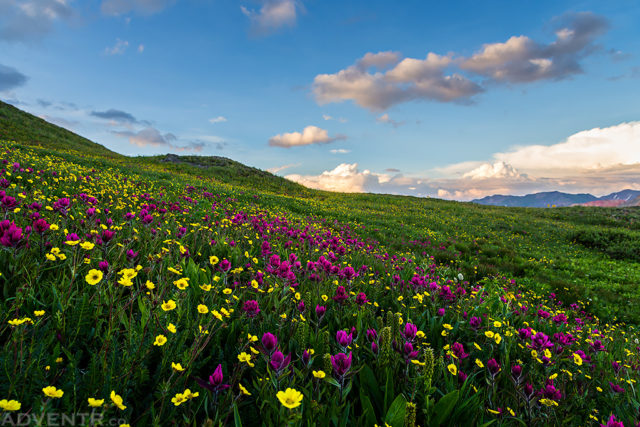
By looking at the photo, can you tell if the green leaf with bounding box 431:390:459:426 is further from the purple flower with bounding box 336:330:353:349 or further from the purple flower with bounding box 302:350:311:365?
the purple flower with bounding box 302:350:311:365

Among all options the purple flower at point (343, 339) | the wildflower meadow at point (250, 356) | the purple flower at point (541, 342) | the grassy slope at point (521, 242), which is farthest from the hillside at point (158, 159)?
the purple flower at point (343, 339)

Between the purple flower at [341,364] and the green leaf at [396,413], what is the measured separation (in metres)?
0.39

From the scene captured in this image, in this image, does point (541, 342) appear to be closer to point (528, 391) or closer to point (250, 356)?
point (528, 391)

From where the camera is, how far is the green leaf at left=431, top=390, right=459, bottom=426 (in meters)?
2.02

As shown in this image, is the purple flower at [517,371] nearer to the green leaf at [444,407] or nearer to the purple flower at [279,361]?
the green leaf at [444,407]

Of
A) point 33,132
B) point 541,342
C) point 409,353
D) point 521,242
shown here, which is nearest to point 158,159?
point 33,132

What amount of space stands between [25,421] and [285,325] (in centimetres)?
188

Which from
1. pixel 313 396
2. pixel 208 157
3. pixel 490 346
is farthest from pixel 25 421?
pixel 208 157

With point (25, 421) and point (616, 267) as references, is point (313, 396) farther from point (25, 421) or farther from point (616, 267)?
point (616, 267)

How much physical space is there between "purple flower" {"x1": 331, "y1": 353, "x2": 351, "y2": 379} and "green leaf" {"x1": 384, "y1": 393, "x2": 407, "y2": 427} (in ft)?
1.26

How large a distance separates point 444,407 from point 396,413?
1.39 feet

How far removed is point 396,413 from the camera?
1.90 meters

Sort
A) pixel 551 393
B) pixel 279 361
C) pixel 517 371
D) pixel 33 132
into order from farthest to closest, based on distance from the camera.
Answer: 1. pixel 33 132
2. pixel 517 371
3. pixel 551 393
4. pixel 279 361

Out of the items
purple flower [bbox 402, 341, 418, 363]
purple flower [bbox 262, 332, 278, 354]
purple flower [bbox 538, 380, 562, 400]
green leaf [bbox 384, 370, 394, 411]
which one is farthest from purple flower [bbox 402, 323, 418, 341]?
purple flower [bbox 262, 332, 278, 354]
